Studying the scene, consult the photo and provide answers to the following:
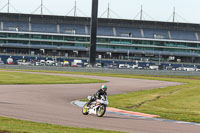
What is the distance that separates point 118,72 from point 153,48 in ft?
177

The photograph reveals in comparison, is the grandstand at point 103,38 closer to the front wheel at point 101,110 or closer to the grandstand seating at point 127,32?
the grandstand seating at point 127,32

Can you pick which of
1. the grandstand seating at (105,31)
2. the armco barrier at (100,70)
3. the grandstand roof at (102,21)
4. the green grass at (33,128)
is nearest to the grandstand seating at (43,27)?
the grandstand roof at (102,21)

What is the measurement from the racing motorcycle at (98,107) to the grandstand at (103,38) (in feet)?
355

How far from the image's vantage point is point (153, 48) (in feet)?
431

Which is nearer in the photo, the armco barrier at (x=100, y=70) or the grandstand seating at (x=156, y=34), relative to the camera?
the armco barrier at (x=100, y=70)

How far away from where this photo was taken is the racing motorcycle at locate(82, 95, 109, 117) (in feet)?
59.3

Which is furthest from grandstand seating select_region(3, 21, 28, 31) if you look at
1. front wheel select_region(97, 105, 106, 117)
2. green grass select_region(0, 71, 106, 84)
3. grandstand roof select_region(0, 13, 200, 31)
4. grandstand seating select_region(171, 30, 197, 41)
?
front wheel select_region(97, 105, 106, 117)

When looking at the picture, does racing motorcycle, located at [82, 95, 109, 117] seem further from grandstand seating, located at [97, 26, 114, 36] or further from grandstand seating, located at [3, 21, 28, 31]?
grandstand seating, located at [3, 21, 28, 31]

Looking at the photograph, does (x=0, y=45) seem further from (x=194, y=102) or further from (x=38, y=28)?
(x=194, y=102)

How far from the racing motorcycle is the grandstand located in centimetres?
10812

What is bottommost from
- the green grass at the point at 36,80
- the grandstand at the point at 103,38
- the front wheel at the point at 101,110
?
the green grass at the point at 36,80

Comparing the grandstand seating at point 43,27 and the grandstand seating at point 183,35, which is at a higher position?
the grandstand seating at point 43,27

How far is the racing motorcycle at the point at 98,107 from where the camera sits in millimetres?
18062

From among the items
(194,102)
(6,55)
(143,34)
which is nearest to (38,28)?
(6,55)
